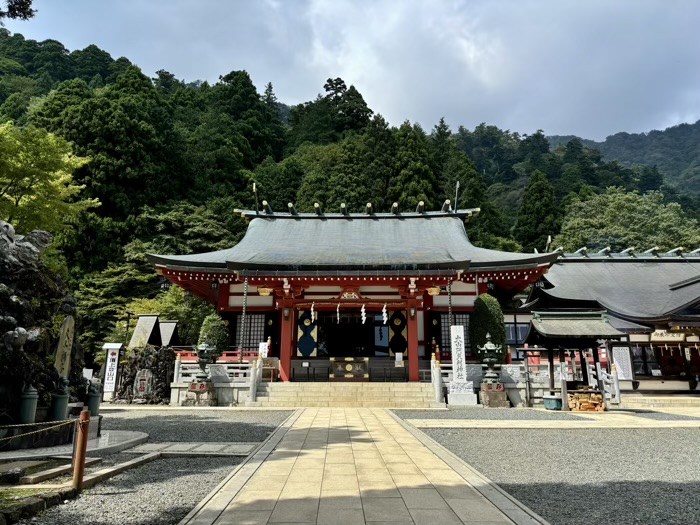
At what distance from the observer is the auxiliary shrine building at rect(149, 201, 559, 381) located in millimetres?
15771

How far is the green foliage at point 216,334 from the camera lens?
55.2 ft

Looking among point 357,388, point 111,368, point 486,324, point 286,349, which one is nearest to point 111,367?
point 111,368

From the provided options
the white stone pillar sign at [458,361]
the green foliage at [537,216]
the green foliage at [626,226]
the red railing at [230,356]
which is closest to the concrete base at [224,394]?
the red railing at [230,356]

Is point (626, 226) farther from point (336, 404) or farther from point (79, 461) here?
point (79, 461)

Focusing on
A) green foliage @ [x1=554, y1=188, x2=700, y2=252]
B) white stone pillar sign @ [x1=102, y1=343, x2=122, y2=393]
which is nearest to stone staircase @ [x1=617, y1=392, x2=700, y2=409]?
white stone pillar sign @ [x1=102, y1=343, x2=122, y2=393]

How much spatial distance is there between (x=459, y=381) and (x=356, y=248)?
7.89 meters

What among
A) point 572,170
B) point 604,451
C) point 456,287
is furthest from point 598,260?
point 572,170

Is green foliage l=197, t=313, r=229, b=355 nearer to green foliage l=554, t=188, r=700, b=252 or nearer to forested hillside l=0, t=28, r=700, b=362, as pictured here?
forested hillside l=0, t=28, r=700, b=362

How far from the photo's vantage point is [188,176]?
37.8 meters

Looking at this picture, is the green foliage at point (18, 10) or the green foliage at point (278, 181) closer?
the green foliage at point (18, 10)

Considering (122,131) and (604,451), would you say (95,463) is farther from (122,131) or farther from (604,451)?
Result: (122,131)

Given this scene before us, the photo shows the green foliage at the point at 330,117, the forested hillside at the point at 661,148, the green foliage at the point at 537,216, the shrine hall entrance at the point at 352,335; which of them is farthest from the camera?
the forested hillside at the point at 661,148

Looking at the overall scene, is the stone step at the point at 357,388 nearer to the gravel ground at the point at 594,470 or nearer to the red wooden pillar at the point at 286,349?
the red wooden pillar at the point at 286,349

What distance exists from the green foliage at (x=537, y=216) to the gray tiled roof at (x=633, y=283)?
1848 cm
